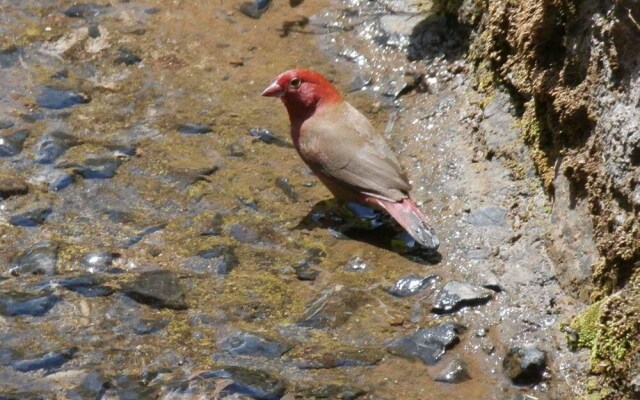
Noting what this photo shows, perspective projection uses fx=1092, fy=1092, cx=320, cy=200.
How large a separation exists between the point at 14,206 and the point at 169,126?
4.29 feet

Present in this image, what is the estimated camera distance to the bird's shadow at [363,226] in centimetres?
601

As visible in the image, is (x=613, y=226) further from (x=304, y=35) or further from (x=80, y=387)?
(x=304, y=35)

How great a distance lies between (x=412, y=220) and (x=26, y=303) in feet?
6.79

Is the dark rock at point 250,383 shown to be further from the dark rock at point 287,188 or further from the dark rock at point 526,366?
the dark rock at point 287,188

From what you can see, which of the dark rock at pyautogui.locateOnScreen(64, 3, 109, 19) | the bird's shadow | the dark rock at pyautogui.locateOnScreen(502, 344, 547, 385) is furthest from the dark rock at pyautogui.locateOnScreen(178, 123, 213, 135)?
the dark rock at pyautogui.locateOnScreen(502, 344, 547, 385)

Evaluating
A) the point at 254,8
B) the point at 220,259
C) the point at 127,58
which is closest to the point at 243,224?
the point at 220,259

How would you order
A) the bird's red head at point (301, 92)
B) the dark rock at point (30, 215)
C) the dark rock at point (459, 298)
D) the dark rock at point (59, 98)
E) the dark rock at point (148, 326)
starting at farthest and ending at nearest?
the dark rock at point (59, 98) → the bird's red head at point (301, 92) → the dark rock at point (30, 215) → the dark rock at point (459, 298) → the dark rock at point (148, 326)

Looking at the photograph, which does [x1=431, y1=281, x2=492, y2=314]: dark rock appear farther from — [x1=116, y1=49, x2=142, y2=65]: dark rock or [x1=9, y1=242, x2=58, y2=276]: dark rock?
[x1=116, y1=49, x2=142, y2=65]: dark rock

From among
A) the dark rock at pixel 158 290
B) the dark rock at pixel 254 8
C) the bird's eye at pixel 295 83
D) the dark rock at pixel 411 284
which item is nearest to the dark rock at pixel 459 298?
the dark rock at pixel 411 284

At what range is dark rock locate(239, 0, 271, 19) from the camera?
8164mm

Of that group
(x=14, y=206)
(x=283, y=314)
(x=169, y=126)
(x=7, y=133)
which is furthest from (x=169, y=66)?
(x=283, y=314)

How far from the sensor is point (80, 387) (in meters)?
4.62

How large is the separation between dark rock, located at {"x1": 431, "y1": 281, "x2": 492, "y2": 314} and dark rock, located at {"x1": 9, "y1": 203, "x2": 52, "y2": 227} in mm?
2239

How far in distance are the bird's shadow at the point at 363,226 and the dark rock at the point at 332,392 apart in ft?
4.35
